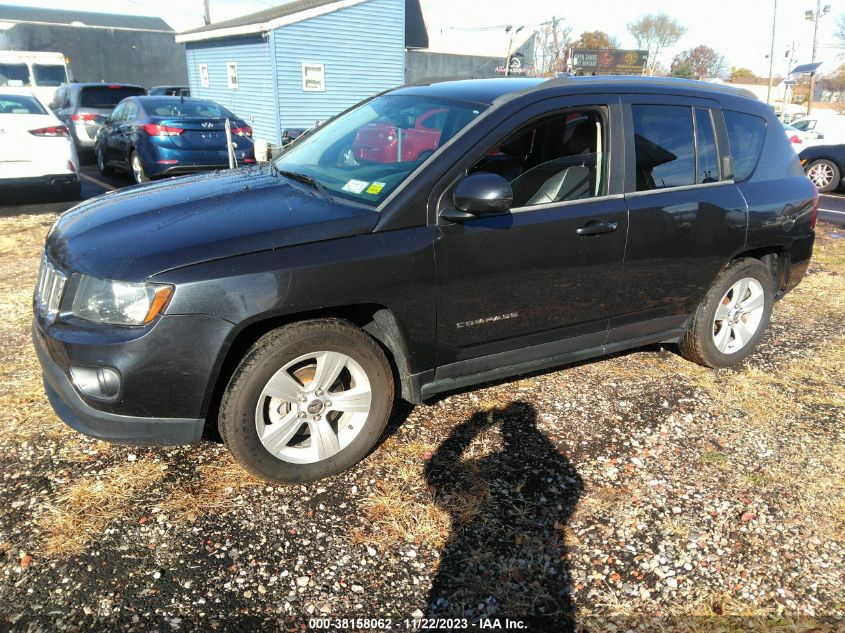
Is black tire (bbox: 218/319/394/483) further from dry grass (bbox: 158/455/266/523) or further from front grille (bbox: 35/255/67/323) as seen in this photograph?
front grille (bbox: 35/255/67/323)

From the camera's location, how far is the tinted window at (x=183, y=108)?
956 cm

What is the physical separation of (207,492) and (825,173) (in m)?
15.0

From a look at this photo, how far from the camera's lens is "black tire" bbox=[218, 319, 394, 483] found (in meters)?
2.68

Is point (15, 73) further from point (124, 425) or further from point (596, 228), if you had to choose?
point (596, 228)

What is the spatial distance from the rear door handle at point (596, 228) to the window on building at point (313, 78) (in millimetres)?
17986

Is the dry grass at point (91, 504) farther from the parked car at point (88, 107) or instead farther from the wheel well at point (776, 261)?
the parked car at point (88, 107)

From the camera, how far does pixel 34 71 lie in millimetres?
20750

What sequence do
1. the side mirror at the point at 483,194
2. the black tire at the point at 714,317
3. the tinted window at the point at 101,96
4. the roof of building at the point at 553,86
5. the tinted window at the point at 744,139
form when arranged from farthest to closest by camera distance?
the tinted window at the point at 101,96, the black tire at the point at 714,317, the tinted window at the point at 744,139, the roof of building at the point at 553,86, the side mirror at the point at 483,194

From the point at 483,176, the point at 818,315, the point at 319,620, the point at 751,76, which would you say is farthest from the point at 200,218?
the point at 751,76

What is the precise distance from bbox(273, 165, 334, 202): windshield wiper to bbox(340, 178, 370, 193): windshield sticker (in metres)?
0.10

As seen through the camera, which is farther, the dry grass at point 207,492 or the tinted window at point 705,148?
the tinted window at point 705,148

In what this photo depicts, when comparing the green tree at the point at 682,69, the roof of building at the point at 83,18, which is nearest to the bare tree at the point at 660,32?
the green tree at the point at 682,69

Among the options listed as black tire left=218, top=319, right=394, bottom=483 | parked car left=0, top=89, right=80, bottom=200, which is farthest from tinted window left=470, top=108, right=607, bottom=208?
parked car left=0, top=89, right=80, bottom=200

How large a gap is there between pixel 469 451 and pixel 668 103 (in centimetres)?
235
